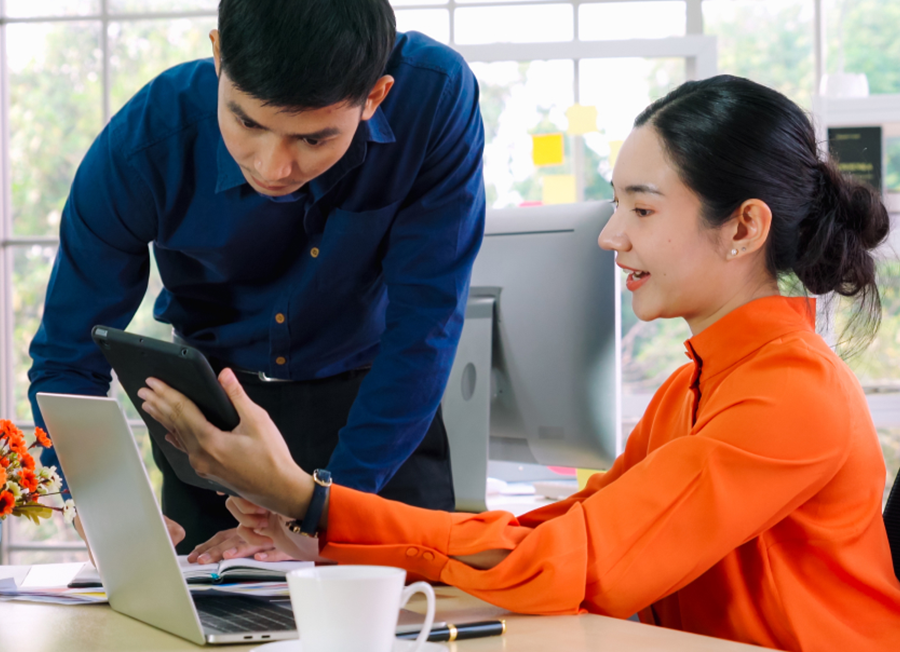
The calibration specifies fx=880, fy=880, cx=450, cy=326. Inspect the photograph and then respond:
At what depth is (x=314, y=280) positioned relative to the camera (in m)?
1.40

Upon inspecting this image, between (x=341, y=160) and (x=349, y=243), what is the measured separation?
14 cm

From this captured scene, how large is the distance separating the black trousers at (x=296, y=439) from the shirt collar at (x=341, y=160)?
0.37 metres

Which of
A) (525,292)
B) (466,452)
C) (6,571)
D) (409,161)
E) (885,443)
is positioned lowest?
(885,443)

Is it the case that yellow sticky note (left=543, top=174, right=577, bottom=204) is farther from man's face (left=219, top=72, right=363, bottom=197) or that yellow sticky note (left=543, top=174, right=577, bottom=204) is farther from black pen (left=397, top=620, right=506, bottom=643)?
black pen (left=397, top=620, right=506, bottom=643)

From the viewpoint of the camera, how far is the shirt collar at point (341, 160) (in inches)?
51.2

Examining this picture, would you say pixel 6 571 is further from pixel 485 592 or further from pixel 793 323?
pixel 793 323

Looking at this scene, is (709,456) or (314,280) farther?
(314,280)

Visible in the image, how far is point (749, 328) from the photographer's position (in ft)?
Result: 3.30

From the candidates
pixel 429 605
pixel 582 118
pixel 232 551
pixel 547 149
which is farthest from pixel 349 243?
pixel 582 118

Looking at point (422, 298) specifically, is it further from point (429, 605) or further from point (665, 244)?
point (429, 605)

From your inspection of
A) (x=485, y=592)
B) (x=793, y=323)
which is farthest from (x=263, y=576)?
(x=793, y=323)

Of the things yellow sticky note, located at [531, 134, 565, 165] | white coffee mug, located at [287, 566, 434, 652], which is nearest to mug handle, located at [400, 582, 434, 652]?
white coffee mug, located at [287, 566, 434, 652]

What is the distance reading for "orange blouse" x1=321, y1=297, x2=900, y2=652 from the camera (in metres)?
0.84

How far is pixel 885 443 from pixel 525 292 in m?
2.10
